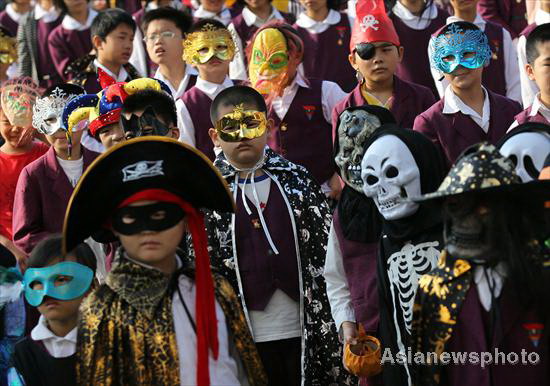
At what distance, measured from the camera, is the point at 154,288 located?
4957 mm

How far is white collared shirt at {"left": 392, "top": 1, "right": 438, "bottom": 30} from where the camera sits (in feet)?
31.5

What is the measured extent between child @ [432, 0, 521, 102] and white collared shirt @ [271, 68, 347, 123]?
2.99ft

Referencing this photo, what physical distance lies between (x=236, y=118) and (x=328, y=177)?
1.99 metres

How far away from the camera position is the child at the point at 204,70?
853 centimetres

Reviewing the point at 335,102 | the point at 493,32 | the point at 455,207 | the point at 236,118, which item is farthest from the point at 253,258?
the point at 493,32

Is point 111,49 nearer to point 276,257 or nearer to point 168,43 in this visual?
point 168,43

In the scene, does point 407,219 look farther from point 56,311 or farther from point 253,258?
point 56,311

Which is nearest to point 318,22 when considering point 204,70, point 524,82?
point 204,70

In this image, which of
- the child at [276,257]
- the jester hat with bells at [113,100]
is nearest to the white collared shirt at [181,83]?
the jester hat with bells at [113,100]

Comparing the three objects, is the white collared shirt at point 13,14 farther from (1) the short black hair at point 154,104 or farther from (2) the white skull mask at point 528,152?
(2) the white skull mask at point 528,152

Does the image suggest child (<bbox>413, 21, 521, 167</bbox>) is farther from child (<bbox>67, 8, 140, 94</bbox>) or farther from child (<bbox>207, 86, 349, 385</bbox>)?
child (<bbox>67, 8, 140, 94</bbox>)

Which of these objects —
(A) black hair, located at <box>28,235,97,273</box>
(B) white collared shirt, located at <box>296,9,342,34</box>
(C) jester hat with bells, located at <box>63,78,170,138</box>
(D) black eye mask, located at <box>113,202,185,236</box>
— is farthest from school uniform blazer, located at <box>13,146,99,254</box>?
(B) white collared shirt, located at <box>296,9,342,34</box>

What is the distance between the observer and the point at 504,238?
4.74 metres

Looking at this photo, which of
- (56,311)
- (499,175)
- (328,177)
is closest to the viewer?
(499,175)
